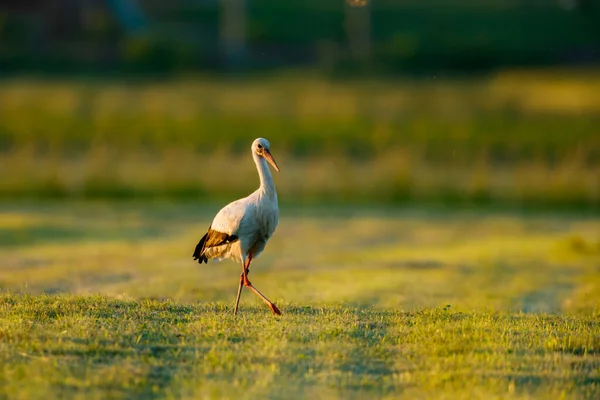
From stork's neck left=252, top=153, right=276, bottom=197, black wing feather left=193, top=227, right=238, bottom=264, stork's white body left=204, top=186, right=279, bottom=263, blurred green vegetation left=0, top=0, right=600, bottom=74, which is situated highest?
blurred green vegetation left=0, top=0, right=600, bottom=74

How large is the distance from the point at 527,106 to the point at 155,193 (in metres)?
15.4

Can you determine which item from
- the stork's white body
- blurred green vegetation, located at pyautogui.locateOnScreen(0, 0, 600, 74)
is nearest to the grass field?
the stork's white body

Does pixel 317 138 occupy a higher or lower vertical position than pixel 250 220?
lower

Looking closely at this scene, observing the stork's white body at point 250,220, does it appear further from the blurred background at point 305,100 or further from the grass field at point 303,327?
the blurred background at point 305,100

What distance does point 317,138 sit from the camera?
3522cm

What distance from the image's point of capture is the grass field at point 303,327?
8039mm

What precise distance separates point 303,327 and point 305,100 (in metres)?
29.5

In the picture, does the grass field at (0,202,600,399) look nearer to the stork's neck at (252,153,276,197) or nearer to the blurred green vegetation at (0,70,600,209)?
the stork's neck at (252,153,276,197)

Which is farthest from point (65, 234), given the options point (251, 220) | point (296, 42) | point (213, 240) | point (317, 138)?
point (296, 42)

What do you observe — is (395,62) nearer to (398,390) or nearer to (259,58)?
(259,58)

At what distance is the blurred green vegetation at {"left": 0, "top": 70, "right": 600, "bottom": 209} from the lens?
2962 cm

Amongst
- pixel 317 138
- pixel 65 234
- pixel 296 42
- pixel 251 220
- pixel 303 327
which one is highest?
pixel 296 42

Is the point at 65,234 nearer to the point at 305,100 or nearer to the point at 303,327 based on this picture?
the point at 303,327

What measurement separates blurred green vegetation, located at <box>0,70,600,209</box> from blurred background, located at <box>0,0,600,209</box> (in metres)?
0.09
